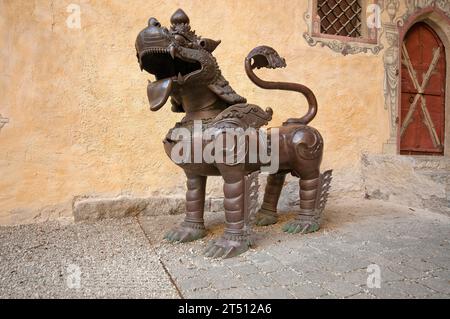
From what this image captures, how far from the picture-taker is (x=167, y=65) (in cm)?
176

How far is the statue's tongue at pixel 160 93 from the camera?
5.37ft

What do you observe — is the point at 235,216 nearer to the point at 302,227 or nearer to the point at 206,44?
the point at 302,227

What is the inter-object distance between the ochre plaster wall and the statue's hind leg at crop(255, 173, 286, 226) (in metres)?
0.72

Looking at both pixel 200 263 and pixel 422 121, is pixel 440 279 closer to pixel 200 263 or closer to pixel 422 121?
pixel 200 263

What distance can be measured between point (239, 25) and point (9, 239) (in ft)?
7.87

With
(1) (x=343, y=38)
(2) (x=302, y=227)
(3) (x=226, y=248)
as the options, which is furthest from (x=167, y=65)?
(1) (x=343, y=38)

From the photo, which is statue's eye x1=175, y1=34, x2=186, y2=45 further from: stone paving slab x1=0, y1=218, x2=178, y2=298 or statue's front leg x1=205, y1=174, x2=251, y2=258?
stone paving slab x1=0, y1=218, x2=178, y2=298

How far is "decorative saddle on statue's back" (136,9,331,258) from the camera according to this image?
1645 millimetres

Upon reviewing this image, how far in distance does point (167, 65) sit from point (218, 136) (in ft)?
1.56

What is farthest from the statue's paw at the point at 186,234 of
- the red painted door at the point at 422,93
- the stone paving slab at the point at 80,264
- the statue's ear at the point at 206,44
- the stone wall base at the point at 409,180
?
the red painted door at the point at 422,93

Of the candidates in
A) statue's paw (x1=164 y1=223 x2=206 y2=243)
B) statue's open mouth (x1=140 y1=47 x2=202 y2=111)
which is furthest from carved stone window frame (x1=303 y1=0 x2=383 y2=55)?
statue's paw (x1=164 y1=223 x2=206 y2=243)

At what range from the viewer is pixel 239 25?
2.97 metres

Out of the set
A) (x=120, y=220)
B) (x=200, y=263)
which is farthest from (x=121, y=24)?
(x=200, y=263)

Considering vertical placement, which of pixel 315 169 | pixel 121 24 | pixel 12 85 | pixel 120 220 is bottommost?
A: pixel 120 220
